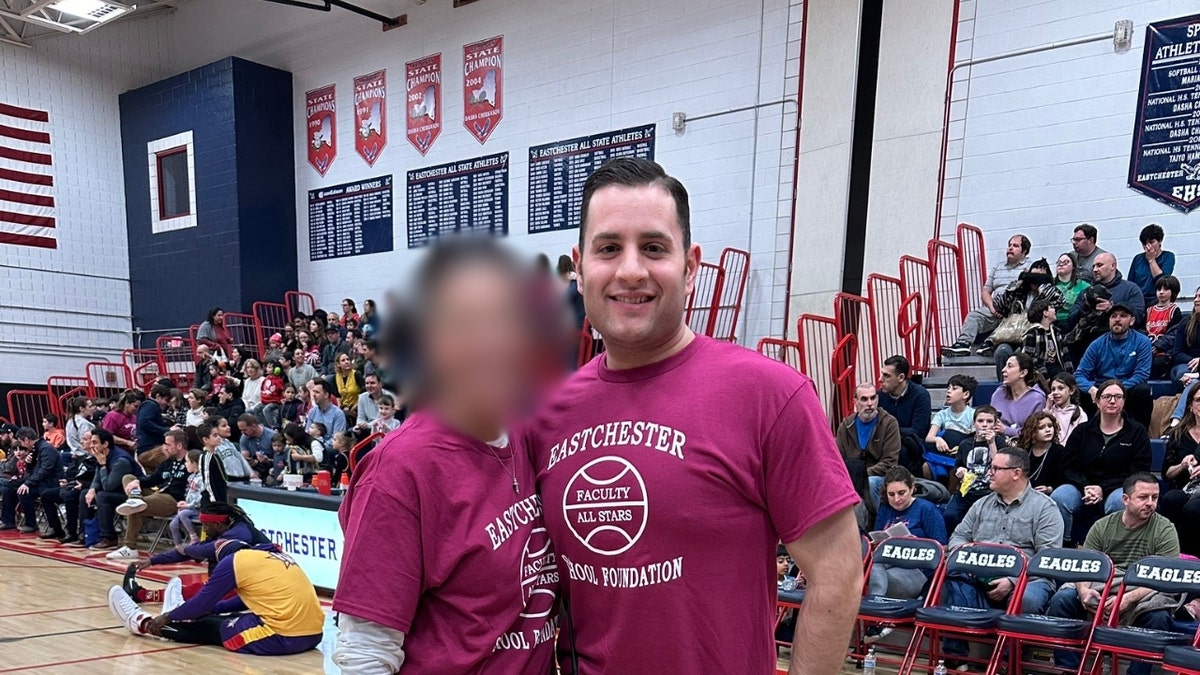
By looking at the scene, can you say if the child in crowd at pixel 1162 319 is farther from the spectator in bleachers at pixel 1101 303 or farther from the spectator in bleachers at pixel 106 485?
the spectator in bleachers at pixel 106 485

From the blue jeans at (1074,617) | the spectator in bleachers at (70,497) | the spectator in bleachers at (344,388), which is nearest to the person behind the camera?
the spectator in bleachers at (344,388)

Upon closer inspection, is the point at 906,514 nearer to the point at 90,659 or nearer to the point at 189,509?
the point at 90,659

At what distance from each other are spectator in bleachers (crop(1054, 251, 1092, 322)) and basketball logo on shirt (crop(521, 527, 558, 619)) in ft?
21.2

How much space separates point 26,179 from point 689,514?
15.8m

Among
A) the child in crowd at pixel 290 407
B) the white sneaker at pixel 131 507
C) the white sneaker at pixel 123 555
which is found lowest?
the white sneaker at pixel 123 555

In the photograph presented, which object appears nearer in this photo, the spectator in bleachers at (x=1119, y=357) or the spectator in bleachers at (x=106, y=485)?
the spectator in bleachers at (x=1119, y=357)

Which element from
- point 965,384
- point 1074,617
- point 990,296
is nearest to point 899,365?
point 965,384

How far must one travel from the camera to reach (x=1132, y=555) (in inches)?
169

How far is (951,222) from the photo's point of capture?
25.9ft

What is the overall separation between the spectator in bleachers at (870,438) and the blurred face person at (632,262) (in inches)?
192

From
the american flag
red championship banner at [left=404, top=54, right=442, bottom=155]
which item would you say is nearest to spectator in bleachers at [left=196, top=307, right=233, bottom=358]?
red championship banner at [left=404, top=54, right=442, bottom=155]

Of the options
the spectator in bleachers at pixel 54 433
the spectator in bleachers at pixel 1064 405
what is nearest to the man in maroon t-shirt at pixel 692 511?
the spectator in bleachers at pixel 1064 405

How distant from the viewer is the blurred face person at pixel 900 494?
501 cm

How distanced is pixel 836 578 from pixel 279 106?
1438cm
